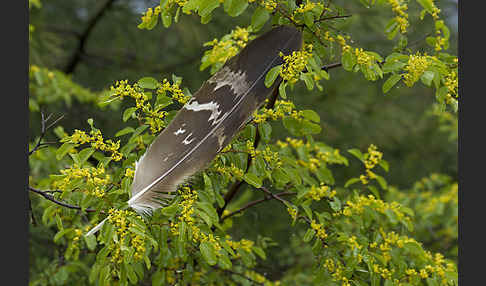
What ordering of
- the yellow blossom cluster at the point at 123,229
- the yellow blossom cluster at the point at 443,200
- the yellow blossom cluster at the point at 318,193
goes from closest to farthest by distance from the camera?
the yellow blossom cluster at the point at 123,229, the yellow blossom cluster at the point at 318,193, the yellow blossom cluster at the point at 443,200

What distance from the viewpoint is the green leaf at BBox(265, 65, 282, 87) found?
159 centimetres

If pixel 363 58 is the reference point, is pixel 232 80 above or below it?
above

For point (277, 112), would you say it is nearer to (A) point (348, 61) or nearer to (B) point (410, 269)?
(A) point (348, 61)

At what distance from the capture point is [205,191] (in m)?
1.74

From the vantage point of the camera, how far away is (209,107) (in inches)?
63.6

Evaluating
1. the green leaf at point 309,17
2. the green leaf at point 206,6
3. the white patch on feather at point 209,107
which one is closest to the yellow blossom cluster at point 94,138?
the white patch on feather at point 209,107

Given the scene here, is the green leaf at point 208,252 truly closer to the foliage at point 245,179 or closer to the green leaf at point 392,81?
the foliage at point 245,179

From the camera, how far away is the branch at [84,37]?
420 centimetres

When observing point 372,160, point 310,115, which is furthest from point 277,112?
point 372,160

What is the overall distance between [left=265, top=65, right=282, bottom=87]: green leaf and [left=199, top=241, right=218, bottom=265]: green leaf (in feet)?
1.76

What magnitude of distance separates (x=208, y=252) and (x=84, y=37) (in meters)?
3.24

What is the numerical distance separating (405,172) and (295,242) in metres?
2.83

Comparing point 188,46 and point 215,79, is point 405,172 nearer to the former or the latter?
point 188,46

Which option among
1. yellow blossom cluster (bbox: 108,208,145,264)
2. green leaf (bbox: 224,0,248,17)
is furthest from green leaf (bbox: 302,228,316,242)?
green leaf (bbox: 224,0,248,17)
